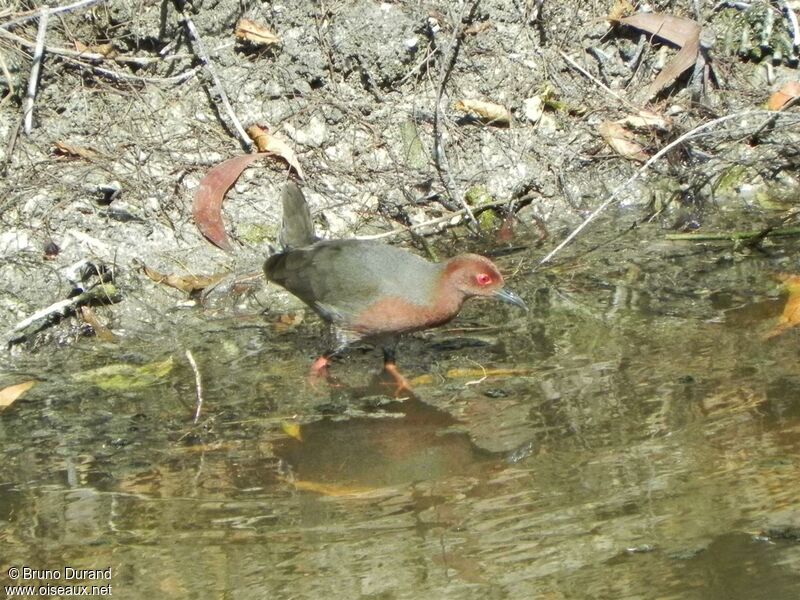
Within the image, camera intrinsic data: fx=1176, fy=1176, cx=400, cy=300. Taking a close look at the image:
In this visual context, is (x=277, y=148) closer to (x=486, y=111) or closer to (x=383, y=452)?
(x=486, y=111)

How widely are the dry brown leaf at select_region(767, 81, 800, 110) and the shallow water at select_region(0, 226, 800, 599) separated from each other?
2.01 meters

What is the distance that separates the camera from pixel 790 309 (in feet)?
21.6

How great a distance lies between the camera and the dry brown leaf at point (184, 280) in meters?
7.64

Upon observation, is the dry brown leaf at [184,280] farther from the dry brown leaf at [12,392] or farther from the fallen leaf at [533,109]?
the fallen leaf at [533,109]

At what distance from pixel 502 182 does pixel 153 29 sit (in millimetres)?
2792

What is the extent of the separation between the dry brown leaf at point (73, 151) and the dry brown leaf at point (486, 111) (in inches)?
108

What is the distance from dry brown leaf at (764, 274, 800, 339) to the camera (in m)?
6.37

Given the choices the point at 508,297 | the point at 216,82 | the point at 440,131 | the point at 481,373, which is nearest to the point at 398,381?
the point at 481,373

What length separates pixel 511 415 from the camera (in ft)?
18.7

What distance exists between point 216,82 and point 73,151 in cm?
111

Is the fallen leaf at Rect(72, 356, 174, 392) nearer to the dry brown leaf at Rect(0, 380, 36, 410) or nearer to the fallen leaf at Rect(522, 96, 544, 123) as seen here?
the dry brown leaf at Rect(0, 380, 36, 410)

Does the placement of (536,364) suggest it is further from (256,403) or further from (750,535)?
(750,535)

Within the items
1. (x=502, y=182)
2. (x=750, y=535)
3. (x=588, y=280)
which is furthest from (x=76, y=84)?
(x=750, y=535)

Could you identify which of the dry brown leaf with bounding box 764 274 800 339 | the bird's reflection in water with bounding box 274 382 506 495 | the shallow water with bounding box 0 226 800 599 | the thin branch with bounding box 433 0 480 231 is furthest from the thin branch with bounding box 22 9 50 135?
the dry brown leaf with bounding box 764 274 800 339
